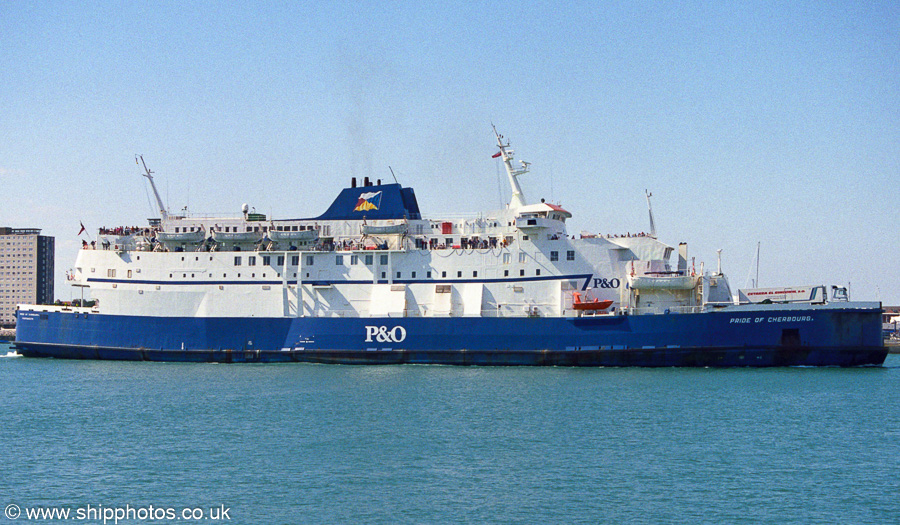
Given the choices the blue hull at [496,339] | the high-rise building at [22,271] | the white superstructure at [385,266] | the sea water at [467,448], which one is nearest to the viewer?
the sea water at [467,448]

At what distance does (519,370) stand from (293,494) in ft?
53.7

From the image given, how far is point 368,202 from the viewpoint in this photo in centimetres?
3559

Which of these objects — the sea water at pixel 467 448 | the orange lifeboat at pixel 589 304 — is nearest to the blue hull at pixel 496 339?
the orange lifeboat at pixel 589 304

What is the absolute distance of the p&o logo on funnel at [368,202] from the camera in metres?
35.5

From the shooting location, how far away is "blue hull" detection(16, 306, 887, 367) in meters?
30.5

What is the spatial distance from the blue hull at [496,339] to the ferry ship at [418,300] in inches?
2.0

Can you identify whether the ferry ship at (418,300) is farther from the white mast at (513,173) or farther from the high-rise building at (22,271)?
the high-rise building at (22,271)

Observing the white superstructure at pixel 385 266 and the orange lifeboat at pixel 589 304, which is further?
the white superstructure at pixel 385 266

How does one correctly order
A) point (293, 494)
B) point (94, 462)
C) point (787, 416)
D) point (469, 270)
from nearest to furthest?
point (293, 494) < point (94, 462) < point (787, 416) < point (469, 270)

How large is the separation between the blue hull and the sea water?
79.3 inches

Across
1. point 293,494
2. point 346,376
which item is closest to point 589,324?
point 346,376

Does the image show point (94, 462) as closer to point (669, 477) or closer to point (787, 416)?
point (669, 477)

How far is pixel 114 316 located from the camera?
3566 centimetres

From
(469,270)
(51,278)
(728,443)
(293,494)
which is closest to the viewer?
(293,494)
